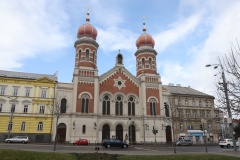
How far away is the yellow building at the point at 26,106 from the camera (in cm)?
4175

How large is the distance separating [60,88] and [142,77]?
20.0 metres

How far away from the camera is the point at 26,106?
143 ft

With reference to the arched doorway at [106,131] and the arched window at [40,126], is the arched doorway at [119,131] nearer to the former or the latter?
the arched doorway at [106,131]

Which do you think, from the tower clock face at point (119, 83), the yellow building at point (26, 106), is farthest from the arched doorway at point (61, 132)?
the tower clock face at point (119, 83)

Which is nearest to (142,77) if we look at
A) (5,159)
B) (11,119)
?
(11,119)

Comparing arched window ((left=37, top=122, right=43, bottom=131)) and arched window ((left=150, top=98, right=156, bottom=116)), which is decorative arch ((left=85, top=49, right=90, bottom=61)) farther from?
arched window ((left=150, top=98, right=156, bottom=116))

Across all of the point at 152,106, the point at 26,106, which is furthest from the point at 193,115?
the point at 26,106

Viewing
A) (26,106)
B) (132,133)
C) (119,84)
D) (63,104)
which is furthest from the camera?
(119,84)

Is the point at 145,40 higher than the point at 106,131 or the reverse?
higher

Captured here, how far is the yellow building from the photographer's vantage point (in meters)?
41.8

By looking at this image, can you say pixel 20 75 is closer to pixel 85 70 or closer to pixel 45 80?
pixel 45 80

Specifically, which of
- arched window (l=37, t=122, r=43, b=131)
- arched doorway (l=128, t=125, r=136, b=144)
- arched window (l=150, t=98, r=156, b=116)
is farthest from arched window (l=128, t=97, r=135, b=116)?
arched window (l=37, t=122, r=43, b=131)

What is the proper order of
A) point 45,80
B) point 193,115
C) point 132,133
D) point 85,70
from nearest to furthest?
point 45,80 → point 85,70 → point 132,133 → point 193,115

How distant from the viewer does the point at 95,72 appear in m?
49.4
